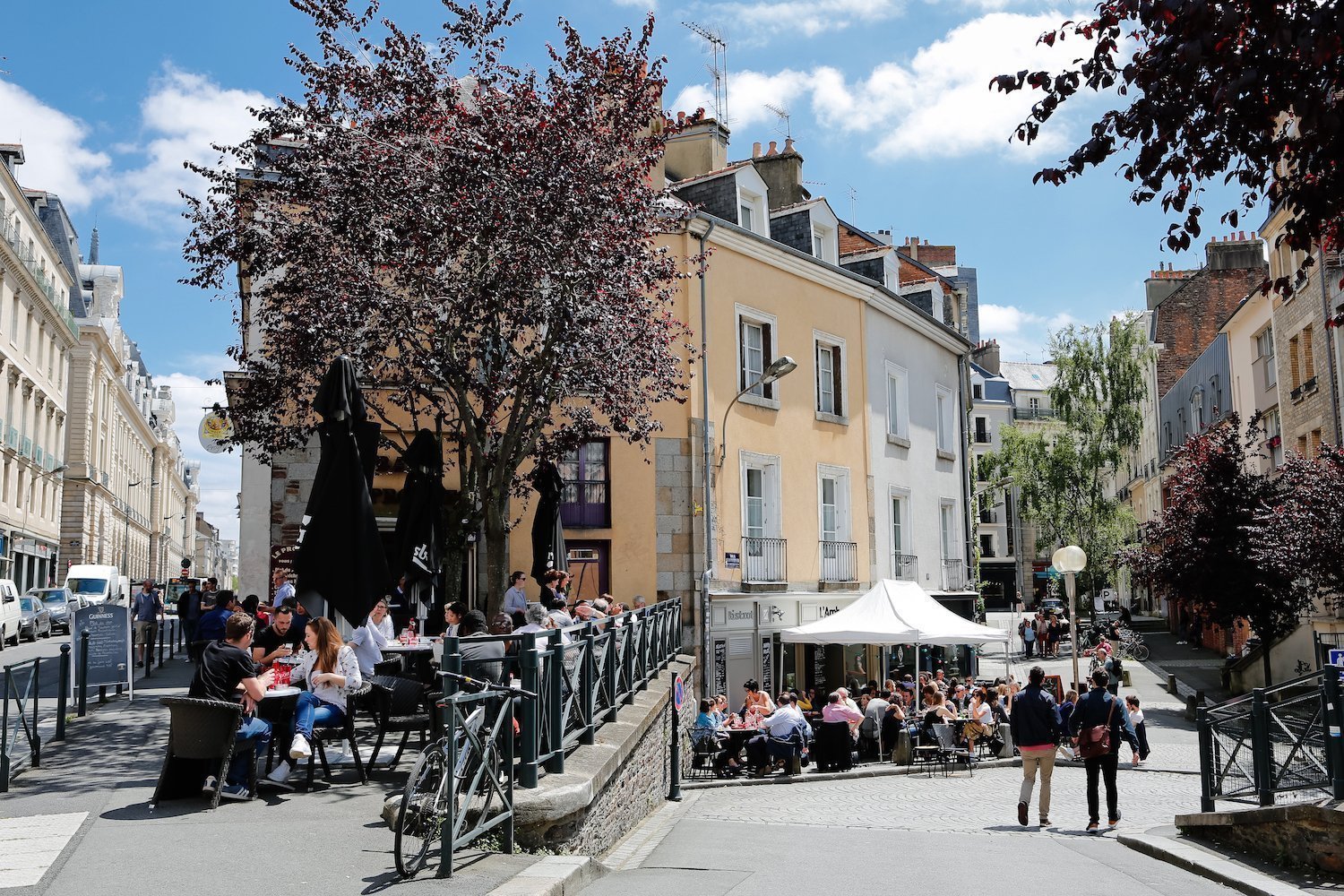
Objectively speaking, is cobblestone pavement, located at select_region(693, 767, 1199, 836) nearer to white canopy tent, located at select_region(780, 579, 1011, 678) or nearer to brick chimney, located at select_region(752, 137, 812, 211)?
white canopy tent, located at select_region(780, 579, 1011, 678)

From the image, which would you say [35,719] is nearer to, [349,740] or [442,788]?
[349,740]

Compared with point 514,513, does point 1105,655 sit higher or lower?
lower

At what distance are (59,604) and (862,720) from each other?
83.1 feet

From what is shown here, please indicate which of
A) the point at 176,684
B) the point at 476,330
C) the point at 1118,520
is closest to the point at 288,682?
the point at 476,330

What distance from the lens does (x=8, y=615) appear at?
2970cm

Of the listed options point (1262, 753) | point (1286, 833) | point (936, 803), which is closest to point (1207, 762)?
point (1262, 753)

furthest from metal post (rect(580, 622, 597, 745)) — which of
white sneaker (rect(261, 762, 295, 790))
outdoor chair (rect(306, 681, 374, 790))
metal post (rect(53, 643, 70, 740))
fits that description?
metal post (rect(53, 643, 70, 740))

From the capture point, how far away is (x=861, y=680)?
24.0m

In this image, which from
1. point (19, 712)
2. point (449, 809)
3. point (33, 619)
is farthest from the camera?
point (33, 619)

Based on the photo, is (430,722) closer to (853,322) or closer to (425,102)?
(425,102)

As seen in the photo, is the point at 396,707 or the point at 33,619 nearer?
the point at 396,707

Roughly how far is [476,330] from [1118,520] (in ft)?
107

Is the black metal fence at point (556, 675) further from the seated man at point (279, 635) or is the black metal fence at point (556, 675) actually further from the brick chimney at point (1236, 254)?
the brick chimney at point (1236, 254)

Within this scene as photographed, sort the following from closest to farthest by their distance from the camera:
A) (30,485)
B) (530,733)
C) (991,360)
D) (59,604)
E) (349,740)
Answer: (530,733), (349,740), (59,604), (30,485), (991,360)
